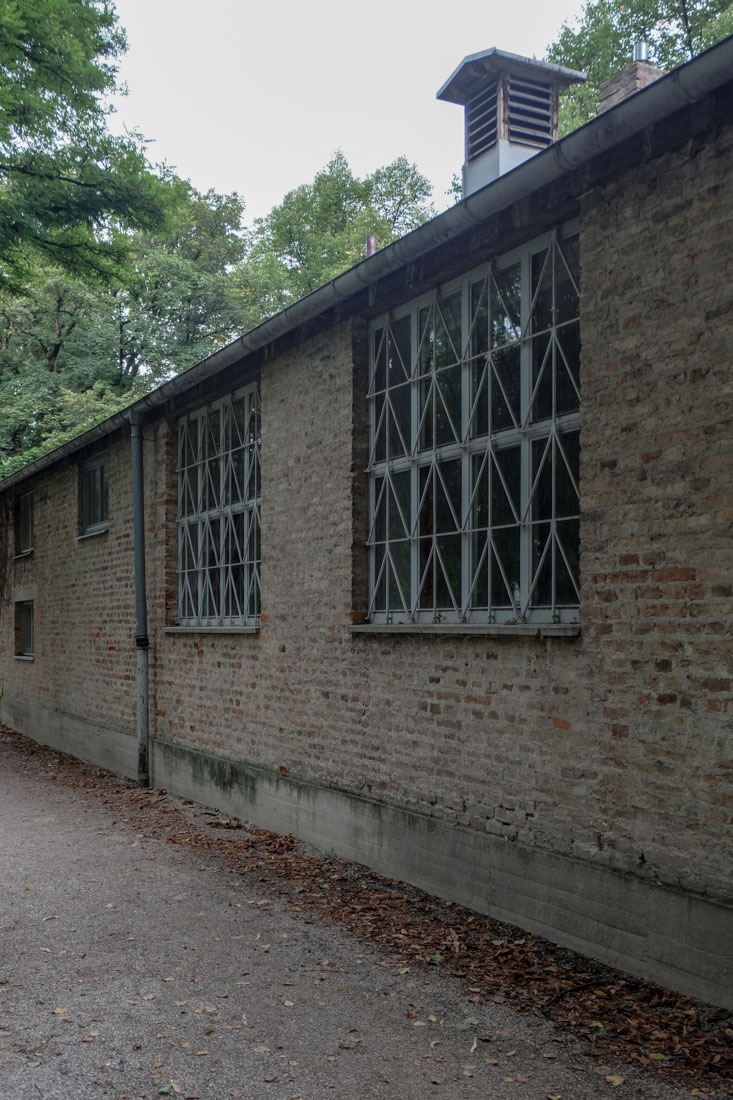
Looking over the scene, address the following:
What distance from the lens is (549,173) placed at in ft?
16.6

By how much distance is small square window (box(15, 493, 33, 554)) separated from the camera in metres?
16.6

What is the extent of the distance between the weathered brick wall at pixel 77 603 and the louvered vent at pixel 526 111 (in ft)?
19.9

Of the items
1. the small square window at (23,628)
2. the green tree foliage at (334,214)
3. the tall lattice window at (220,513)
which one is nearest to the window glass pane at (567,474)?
the tall lattice window at (220,513)

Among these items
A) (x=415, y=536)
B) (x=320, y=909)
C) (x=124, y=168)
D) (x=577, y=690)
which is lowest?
(x=320, y=909)

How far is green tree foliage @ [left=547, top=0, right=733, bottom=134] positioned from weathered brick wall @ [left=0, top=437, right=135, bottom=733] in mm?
13980

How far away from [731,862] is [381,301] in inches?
183

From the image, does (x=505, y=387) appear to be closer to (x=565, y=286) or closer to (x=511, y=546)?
(x=565, y=286)

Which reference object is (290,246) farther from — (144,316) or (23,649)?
(23,649)

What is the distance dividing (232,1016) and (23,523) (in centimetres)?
1378

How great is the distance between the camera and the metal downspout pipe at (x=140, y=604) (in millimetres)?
10922

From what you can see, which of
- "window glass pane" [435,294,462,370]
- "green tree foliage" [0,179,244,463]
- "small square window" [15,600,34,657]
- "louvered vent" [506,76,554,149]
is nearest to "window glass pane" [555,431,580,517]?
"window glass pane" [435,294,462,370]

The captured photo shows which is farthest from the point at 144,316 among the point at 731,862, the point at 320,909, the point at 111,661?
the point at 731,862

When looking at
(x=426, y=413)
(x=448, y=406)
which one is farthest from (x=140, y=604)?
(x=448, y=406)

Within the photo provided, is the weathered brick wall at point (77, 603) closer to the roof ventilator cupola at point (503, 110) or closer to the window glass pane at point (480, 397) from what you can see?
the roof ventilator cupola at point (503, 110)
